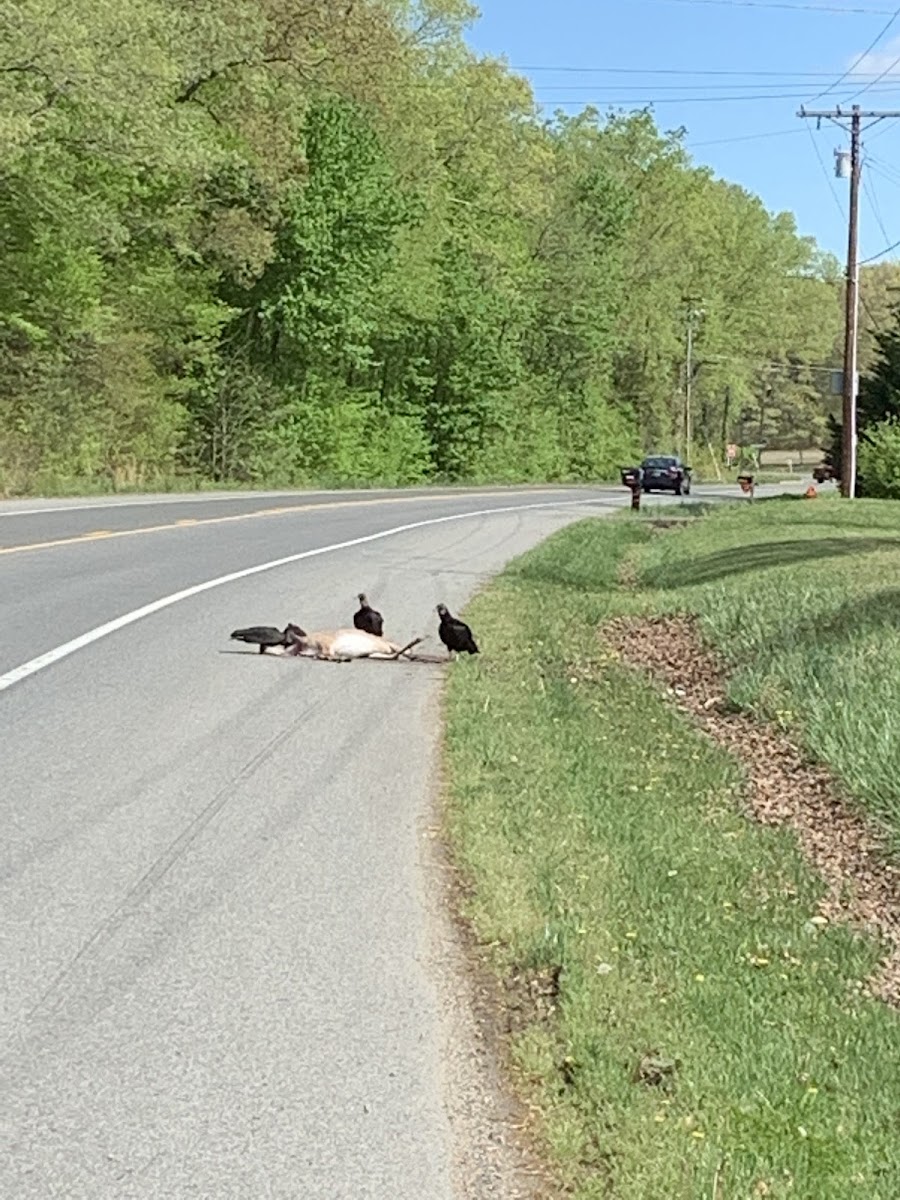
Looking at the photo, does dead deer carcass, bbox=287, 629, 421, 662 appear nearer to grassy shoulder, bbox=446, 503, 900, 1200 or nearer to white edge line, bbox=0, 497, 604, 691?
grassy shoulder, bbox=446, 503, 900, 1200

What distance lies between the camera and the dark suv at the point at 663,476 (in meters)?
51.4

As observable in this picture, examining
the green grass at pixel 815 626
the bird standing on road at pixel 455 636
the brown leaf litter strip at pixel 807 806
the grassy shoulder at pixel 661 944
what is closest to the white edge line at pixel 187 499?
the green grass at pixel 815 626

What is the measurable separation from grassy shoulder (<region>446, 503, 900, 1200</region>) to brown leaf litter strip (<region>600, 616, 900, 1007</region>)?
0.14m

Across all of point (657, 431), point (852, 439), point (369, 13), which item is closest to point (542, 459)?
point (657, 431)

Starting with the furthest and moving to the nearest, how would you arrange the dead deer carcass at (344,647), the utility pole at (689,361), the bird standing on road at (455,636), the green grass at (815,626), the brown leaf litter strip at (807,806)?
the utility pole at (689,361)
the bird standing on road at (455,636)
the dead deer carcass at (344,647)
the green grass at (815,626)
the brown leaf litter strip at (807,806)

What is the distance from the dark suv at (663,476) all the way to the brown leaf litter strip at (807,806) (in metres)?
39.4

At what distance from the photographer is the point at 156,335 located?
1602 inches

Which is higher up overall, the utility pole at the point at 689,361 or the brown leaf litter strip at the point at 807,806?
the utility pole at the point at 689,361

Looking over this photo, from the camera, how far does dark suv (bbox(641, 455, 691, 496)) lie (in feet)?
169

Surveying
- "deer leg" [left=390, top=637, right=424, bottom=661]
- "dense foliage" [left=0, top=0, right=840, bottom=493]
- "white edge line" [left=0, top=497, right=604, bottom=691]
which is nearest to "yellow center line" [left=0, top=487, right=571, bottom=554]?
"white edge line" [left=0, top=497, right=604, bottom=691]

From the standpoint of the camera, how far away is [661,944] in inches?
206

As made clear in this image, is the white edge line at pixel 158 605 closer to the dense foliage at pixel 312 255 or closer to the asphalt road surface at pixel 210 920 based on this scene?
the asphalt road surface at pixel 210 920

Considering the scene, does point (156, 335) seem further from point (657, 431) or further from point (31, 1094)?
point (657, 431)

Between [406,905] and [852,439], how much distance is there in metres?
32.2
